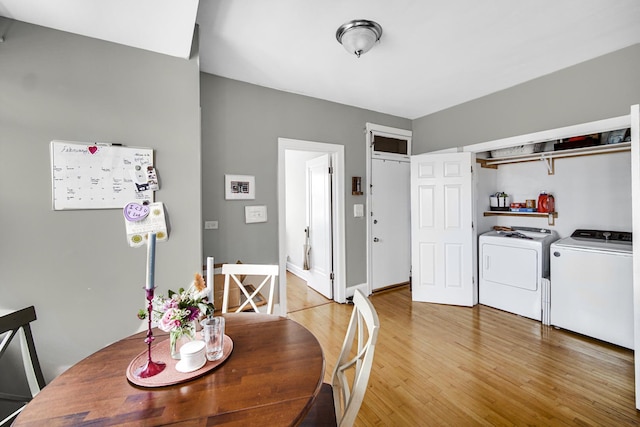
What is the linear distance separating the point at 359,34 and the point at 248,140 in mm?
1523

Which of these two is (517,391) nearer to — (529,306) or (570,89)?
(529,306)

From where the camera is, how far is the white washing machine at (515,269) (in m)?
3.06

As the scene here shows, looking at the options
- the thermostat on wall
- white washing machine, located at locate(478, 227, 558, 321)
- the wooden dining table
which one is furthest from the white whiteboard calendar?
white washing machine, located at locate(478, 227, 558, 321)

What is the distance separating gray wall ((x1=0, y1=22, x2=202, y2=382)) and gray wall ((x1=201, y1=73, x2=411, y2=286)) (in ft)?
1.97

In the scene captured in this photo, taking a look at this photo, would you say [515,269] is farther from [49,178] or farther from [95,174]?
[49,178]

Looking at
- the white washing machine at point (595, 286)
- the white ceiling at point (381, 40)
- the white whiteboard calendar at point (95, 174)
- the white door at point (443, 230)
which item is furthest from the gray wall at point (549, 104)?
the white whiteboard calendar at point (95, 174)

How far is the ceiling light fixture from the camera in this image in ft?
6.64

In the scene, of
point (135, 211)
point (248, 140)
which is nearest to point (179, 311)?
point (135, 211)

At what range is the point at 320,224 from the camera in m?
4.07

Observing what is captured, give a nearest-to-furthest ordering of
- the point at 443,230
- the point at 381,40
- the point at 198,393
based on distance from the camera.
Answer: the point at 198,393
the point at 381,40
the point at 443,230

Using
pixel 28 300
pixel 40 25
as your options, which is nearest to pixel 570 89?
pixel 40 25

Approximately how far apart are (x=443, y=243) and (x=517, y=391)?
190cm

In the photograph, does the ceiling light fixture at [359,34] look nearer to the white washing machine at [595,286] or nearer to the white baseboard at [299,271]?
the white washing machine at [595,286]

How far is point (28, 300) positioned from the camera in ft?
5.79
